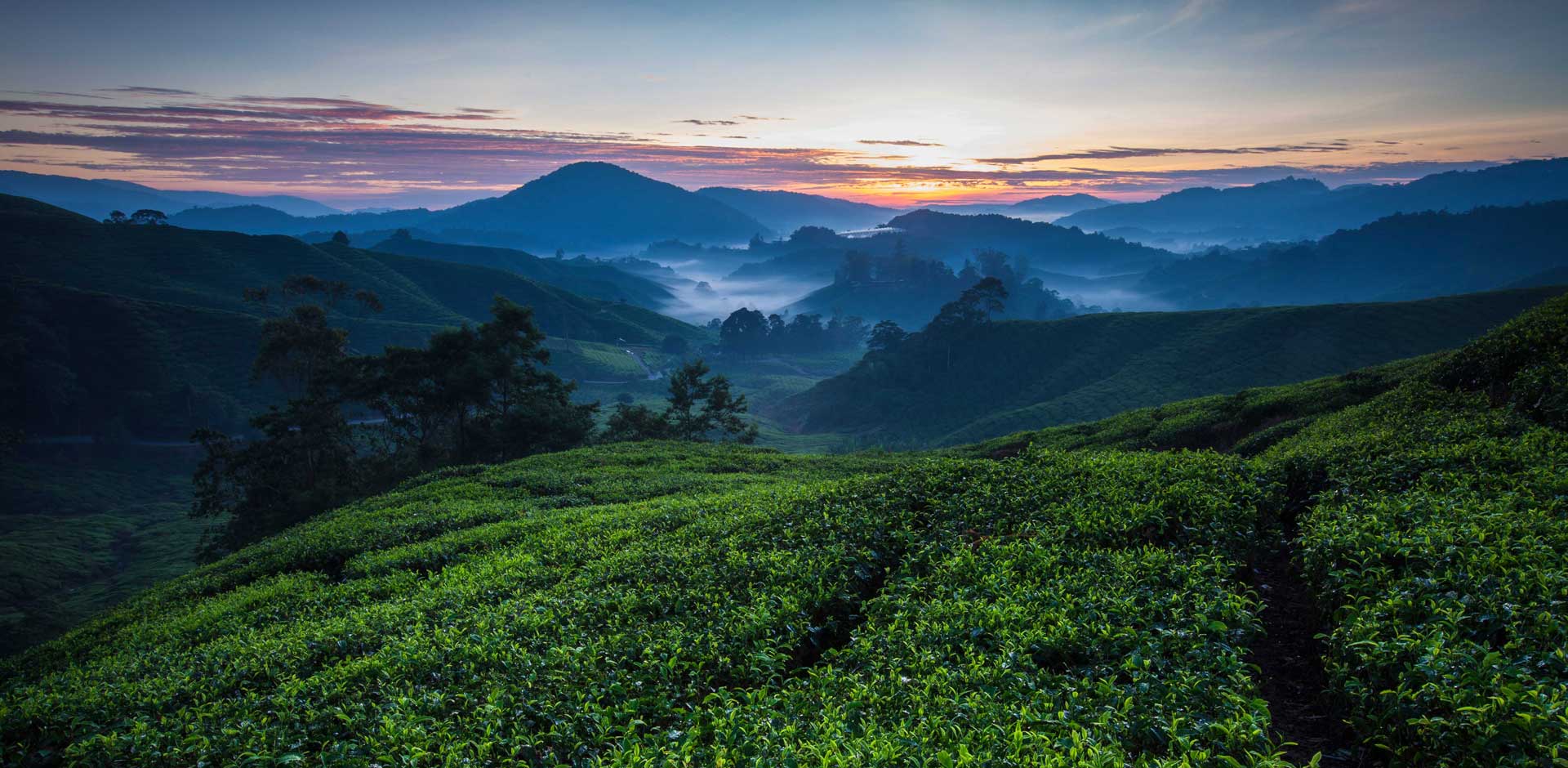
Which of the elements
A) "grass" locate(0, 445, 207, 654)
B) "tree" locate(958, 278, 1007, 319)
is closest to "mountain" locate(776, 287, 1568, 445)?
"tree" locate(958, 278, 1007, 319)

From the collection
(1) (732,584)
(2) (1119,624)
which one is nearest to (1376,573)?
(2) (1119,624)

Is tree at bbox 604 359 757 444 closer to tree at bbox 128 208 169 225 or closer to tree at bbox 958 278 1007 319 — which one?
tree at bbox 958 278 1007 319

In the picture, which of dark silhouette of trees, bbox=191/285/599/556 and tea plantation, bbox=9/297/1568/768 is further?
dark silhouette of trees, bbox=191/285/599/556

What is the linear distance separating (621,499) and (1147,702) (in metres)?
19.9

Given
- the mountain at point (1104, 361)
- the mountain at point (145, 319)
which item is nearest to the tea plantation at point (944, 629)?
the mountain at point (145, 319)

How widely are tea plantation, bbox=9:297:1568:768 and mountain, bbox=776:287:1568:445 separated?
3275 inches

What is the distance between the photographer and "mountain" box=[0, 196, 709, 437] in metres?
109

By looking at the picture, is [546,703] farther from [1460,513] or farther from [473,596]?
[1460,513]

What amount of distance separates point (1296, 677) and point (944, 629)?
389 cm

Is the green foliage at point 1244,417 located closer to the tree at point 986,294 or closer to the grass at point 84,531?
the grass at point 84,531

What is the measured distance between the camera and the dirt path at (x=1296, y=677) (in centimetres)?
645

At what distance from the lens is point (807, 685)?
7801 mm

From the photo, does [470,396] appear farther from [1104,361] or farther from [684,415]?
[1104,361]

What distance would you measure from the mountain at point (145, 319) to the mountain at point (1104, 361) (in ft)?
241
